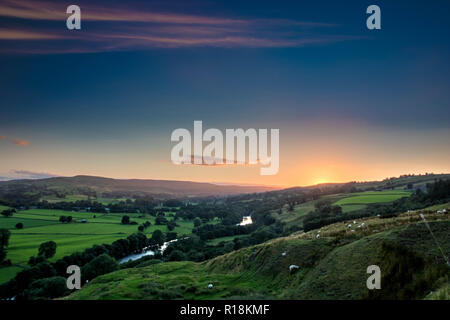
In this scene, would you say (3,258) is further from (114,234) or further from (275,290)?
(275,290)

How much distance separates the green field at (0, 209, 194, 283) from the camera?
83.6 meters

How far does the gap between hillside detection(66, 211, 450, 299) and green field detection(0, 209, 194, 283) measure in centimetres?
6659

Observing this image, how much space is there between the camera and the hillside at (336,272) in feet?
61.1

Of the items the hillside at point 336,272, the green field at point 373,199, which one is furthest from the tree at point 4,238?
the green field at point 373,199

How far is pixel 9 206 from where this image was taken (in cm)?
15225

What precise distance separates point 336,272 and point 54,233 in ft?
401

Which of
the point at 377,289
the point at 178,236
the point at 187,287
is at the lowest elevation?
the point at 178,236

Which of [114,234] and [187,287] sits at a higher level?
[187,287]

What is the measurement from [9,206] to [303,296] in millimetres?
188108

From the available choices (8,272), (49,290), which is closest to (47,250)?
(8,272)

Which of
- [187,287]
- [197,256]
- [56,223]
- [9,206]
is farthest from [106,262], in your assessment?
[9,206]

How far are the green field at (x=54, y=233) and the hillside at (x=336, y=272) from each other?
6659 cm
